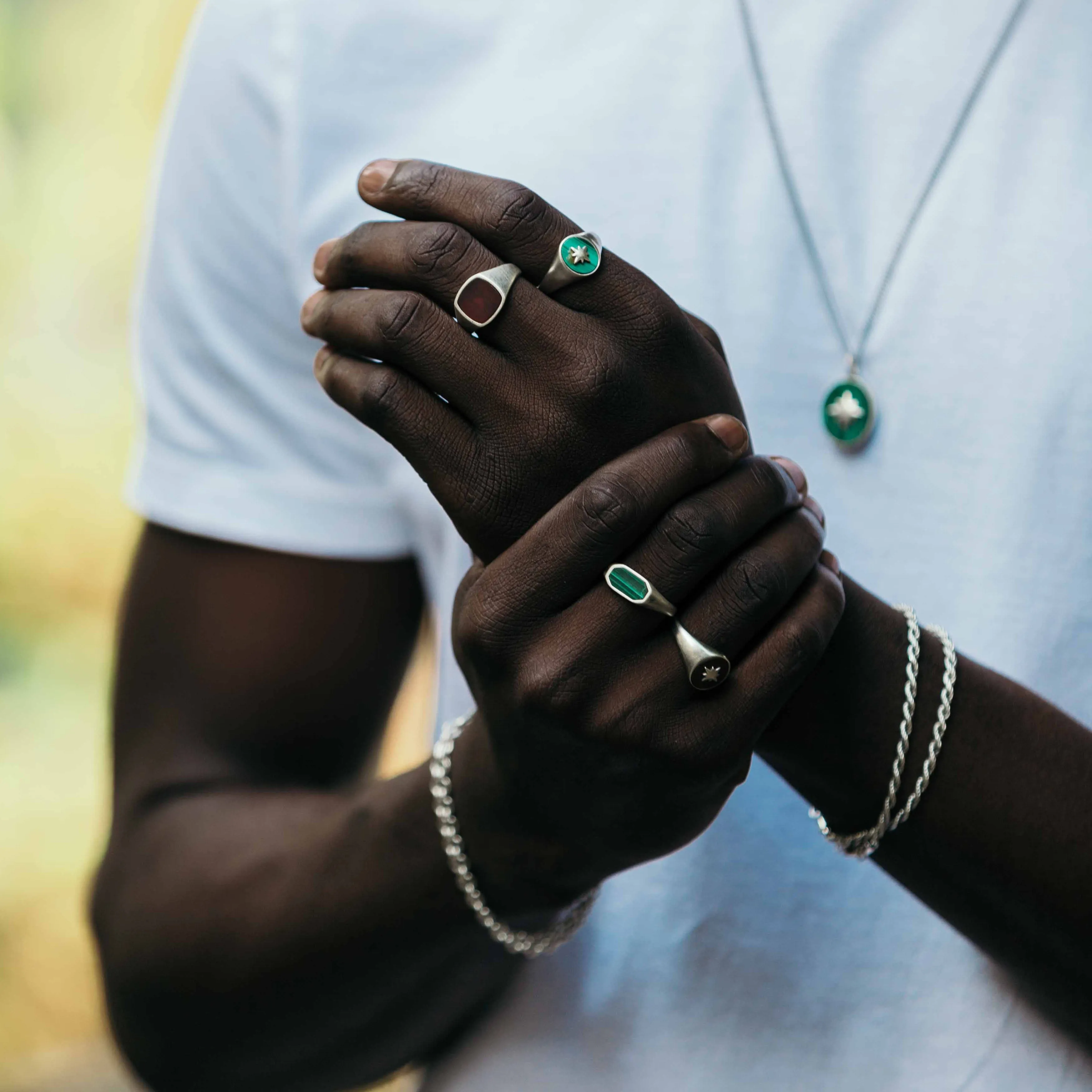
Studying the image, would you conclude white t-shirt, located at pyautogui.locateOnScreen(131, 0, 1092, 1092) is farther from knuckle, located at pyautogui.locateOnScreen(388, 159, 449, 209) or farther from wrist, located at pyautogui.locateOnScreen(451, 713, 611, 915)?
knuckle, located at pyautogui.locateOnScreen(388, 159, 449, 209)

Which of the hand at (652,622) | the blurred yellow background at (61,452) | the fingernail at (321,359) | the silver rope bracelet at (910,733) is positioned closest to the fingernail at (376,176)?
the fingernail at (321,359)

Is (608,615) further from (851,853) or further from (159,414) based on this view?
(159,414)

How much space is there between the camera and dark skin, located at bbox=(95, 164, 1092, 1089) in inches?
27.1

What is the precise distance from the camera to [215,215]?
3.41ft

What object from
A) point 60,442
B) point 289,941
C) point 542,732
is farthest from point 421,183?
point 60,442

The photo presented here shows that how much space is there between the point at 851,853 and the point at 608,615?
28 centimetres

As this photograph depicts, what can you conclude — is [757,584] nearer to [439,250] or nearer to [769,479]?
[769,479]

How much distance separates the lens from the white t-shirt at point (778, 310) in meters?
0.88

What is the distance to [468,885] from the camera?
0.88 m

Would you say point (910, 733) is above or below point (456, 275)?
below

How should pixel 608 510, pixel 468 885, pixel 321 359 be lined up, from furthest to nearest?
pixel 468 885
pixel 321 359
pixel 608 510

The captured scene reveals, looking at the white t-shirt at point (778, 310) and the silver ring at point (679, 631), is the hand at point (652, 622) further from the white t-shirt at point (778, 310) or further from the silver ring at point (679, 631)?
the white t-shirt at point (778, 310)

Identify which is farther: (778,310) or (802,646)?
(778,310)

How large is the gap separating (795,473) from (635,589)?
0.16 m
